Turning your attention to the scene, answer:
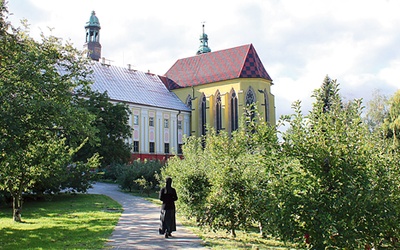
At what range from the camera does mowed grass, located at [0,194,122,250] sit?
10.6 m

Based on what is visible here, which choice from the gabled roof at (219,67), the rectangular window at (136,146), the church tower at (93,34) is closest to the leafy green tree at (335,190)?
the rectangular window at (136,146)

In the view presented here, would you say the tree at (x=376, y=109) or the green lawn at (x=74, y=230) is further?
the tree at (x=376, y=109)

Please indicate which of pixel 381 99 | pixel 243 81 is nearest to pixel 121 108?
pixel 243 81

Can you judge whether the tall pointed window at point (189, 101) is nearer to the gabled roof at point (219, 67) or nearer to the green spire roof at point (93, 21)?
the gabled roof at point (219, 67)

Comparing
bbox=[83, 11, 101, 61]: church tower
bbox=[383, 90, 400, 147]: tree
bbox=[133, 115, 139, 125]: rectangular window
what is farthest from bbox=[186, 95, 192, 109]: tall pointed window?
bbox=[383, 90, 400, 147]: tree

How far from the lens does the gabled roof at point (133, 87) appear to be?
171 ft

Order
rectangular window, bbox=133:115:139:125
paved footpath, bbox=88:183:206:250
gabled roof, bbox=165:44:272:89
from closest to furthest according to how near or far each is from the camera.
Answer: paved footpath, bbox=88:183:206:250 → rectangular window, bbox=133:115:139:125 → gabled roof, bbox=165:44:272:89

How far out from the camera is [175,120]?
2314 inches

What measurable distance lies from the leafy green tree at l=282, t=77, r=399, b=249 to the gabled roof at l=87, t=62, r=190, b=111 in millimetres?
45293

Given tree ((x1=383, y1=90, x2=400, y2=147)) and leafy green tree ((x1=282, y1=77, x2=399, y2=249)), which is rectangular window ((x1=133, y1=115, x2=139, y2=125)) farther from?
leafy green tree ((x1=282, y1=77, x2=399, y2=249))

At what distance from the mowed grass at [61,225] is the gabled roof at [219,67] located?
38.8m

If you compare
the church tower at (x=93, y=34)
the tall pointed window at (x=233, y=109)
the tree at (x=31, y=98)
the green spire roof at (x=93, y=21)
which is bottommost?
the tree at (x=31, y=98)

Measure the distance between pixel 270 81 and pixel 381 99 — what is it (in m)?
14.9

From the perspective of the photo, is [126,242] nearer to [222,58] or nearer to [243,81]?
[243,81]
